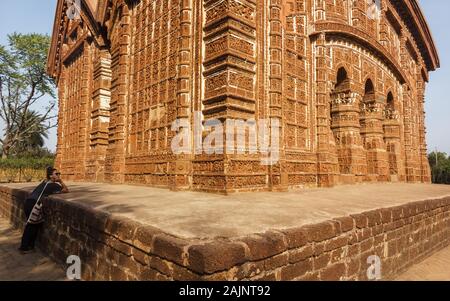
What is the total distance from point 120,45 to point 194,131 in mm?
5527

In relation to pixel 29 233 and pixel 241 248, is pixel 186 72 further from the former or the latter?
pixel 241 248

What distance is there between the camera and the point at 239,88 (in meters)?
6.07

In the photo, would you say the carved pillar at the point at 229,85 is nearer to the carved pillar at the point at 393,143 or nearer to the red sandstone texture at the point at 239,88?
the red sandstone texture at the point at 239,88

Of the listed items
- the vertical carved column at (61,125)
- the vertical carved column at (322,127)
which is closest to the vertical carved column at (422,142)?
the vertical carved column at (322,127)

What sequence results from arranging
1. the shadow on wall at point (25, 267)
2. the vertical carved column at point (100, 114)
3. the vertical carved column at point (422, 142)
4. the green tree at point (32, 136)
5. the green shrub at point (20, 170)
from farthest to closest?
the green tree at point (32, 136) < the green shrub at point (20, 170) < the vertical carved column at point (422, 142) < the vertical carved column at point (100, 114) < the shadow on wall at point (25, 267)

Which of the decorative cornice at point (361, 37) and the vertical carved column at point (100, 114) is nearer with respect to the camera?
the decorative cornice at point (361, 37)

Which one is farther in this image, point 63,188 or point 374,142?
point 374,142

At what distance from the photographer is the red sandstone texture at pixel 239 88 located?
6.27 m

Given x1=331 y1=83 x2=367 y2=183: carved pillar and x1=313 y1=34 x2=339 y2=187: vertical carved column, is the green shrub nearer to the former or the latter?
x1=331 y1=83 x2=367 y2=183: carved pillar

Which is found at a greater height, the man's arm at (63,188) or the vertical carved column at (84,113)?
the vertical carved column at (84,113)

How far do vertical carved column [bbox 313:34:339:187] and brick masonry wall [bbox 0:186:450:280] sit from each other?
2.75 meters

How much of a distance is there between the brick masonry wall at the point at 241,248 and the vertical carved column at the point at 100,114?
606 centimetres

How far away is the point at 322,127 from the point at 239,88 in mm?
3571

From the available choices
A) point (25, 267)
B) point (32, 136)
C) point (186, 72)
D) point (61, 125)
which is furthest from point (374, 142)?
point (32, 136)
